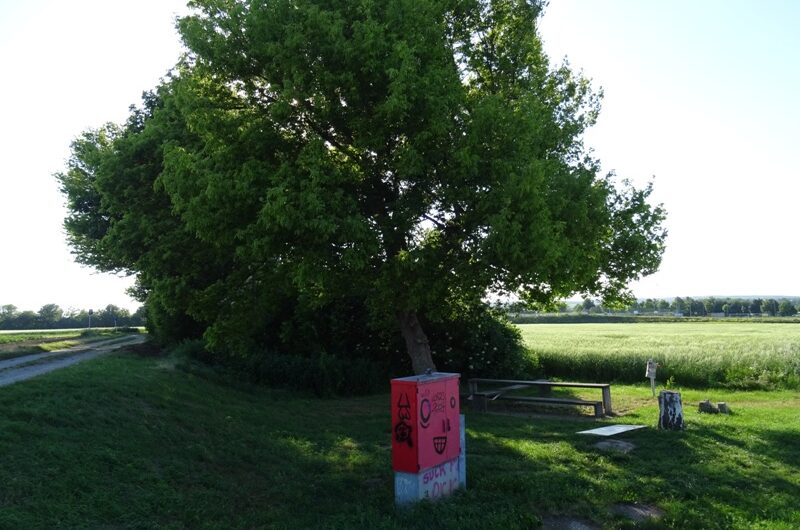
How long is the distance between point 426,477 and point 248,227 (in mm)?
6266

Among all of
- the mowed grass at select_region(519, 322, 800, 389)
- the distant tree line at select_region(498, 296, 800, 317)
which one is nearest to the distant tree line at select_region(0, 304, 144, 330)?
the distant tree line at select_region(498, 296, 800, 317)

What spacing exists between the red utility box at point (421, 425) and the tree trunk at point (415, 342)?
6.81m

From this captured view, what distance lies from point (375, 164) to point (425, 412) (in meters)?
6.68

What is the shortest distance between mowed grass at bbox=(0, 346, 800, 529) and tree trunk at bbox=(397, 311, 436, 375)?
2.09 metres

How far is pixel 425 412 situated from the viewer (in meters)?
7.01

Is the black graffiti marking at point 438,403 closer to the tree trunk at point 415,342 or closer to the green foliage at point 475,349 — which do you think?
the tree trunk at point 415,342

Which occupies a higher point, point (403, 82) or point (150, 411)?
point (403, 82)

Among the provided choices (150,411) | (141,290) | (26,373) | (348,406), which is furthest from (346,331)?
(141,290)

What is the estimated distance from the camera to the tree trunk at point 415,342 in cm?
1427

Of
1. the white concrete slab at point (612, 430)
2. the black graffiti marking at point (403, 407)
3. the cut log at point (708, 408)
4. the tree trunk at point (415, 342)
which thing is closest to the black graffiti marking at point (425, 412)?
the black graffiti marking at point (403, 407)

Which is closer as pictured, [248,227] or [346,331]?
[248,227]

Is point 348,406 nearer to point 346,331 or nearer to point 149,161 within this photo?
point 346,331

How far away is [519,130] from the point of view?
11492 mm

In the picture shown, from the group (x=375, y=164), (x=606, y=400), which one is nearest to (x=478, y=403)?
(x=606, y=400)
